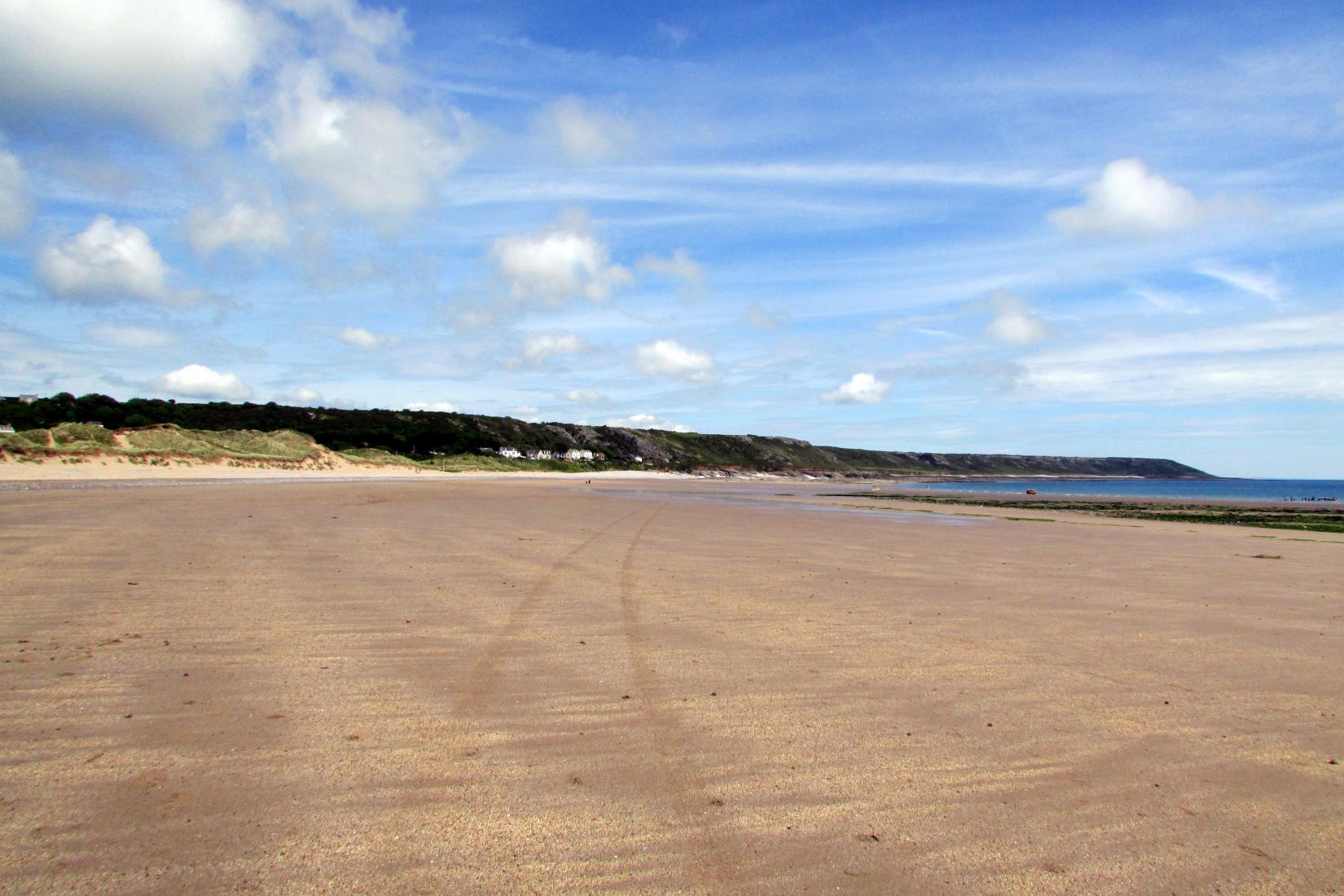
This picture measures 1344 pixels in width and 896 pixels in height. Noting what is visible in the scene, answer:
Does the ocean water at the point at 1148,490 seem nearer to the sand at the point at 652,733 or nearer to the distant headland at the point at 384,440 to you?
the distant headland at the point at 384,440

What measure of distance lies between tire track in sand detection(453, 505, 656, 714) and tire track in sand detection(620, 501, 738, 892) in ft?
3.36

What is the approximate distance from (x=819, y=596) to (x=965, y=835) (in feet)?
18.2

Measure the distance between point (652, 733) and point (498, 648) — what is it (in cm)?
219

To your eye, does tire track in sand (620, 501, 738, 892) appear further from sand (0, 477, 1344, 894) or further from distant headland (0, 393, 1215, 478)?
distant headland (0, 393, 1215, 478)

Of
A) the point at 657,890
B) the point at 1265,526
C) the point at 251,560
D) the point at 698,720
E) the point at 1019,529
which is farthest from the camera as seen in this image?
the point at 1265,526

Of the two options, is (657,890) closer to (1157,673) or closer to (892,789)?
(892,789)

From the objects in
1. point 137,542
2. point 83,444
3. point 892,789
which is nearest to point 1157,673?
point 892,789

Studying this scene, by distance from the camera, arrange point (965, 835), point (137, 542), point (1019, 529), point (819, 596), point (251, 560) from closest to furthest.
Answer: point (965, 835) < point (819, 596) < point (251, 560) < point (137, 542) < point (1019, 529)

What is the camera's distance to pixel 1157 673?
5816mm

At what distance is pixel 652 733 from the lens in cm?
443

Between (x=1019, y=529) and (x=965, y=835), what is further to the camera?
(x=1019, y=529)

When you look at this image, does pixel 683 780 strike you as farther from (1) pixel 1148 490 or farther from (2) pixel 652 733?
(1) pixel 1148 490

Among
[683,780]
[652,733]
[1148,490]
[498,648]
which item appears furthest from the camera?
[1148,490]

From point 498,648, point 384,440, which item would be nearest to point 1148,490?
point 384,440
